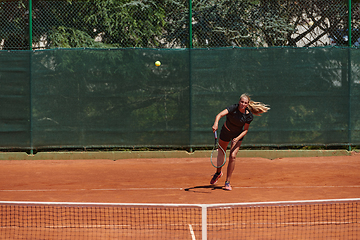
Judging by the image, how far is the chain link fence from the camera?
9797 millimetres

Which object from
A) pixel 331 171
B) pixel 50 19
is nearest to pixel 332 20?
pixel 331 171

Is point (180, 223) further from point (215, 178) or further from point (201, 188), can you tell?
point (215, 178)

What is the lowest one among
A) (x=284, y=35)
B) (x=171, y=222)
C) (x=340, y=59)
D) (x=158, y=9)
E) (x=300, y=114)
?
(x=171, y=222)

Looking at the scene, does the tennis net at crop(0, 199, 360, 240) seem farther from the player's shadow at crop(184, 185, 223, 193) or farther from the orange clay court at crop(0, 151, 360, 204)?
the player's shadow at crop(184, 185, 223, 193)

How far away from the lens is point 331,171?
770cm

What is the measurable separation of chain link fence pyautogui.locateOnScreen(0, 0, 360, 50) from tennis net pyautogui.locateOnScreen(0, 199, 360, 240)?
5.29m

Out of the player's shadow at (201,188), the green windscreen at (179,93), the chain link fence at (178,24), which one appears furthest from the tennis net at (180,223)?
the chain link fence at (178,24)

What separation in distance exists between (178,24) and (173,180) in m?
4.41

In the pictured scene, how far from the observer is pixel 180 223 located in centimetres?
455

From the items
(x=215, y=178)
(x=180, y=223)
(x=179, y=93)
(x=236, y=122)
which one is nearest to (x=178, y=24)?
(x=179, y=93)

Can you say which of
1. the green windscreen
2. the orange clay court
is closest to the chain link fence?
the green windscreen

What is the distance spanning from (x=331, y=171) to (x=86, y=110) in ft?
16.5

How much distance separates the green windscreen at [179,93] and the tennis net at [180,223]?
3859 millimetres

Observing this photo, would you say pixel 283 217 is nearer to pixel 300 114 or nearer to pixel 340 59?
pixel 300 114
